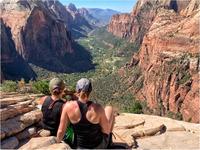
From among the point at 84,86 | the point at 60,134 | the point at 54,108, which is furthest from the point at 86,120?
the point at 54,108

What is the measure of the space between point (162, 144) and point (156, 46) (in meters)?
95.3

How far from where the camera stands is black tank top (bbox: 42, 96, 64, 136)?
13.0 m

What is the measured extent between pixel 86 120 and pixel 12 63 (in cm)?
13373

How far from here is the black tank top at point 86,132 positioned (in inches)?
433

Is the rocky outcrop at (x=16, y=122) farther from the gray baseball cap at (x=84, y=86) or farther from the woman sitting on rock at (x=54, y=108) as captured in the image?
the gray baseball cap at (x=84, y=86)

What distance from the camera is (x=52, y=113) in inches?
516

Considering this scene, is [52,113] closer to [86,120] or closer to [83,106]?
[86,120]

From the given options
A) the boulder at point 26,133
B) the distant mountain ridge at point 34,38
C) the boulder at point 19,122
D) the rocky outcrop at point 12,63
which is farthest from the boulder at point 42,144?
the distant mountain ridge at point 34,38

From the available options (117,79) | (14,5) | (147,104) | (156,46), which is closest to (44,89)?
(147,104)

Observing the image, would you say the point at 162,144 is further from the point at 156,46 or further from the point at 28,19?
the point at 28,19

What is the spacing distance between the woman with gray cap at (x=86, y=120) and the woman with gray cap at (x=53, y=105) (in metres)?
1.25

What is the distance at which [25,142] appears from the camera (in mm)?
13945

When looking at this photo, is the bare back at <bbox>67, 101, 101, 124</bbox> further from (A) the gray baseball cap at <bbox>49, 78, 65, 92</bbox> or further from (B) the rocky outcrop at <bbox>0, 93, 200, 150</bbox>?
(B) the rocky outcrop at <bbox>0, 93, 200, 150</bbox>

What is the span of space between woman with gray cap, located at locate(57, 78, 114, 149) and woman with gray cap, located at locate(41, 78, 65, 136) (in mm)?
1253
